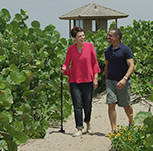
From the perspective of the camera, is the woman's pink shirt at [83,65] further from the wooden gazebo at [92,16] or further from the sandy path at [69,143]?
the wooden gazebo at [92,16]

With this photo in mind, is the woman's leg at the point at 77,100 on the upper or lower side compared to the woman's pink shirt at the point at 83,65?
lower

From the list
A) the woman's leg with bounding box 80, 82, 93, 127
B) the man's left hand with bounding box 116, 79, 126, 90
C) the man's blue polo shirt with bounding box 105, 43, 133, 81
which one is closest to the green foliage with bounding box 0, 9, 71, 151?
the woman's leg with bounding box 80, 82, 93, 127

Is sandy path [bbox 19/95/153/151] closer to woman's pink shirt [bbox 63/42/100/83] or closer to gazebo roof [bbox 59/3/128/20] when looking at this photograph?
woman's pink shirt [bbox 63/42/100/83]

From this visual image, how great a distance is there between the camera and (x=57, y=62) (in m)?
6.37

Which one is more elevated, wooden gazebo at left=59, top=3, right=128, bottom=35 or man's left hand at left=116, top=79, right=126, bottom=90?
wooden gazebo at left=59, top=3, right=128, bottom=35

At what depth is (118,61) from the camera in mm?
5340

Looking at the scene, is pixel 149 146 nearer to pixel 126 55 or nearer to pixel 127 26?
pixel 126 55

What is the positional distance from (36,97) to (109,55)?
142cm

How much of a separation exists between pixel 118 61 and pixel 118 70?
152 mm

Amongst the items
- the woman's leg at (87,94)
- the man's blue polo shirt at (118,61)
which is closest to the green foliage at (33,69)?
the woman's leg at (87,94)

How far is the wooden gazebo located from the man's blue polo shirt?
903 inches

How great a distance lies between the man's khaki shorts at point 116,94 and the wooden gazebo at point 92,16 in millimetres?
22962

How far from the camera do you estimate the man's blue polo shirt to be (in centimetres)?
530

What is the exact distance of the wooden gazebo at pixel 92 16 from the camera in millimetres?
28591
